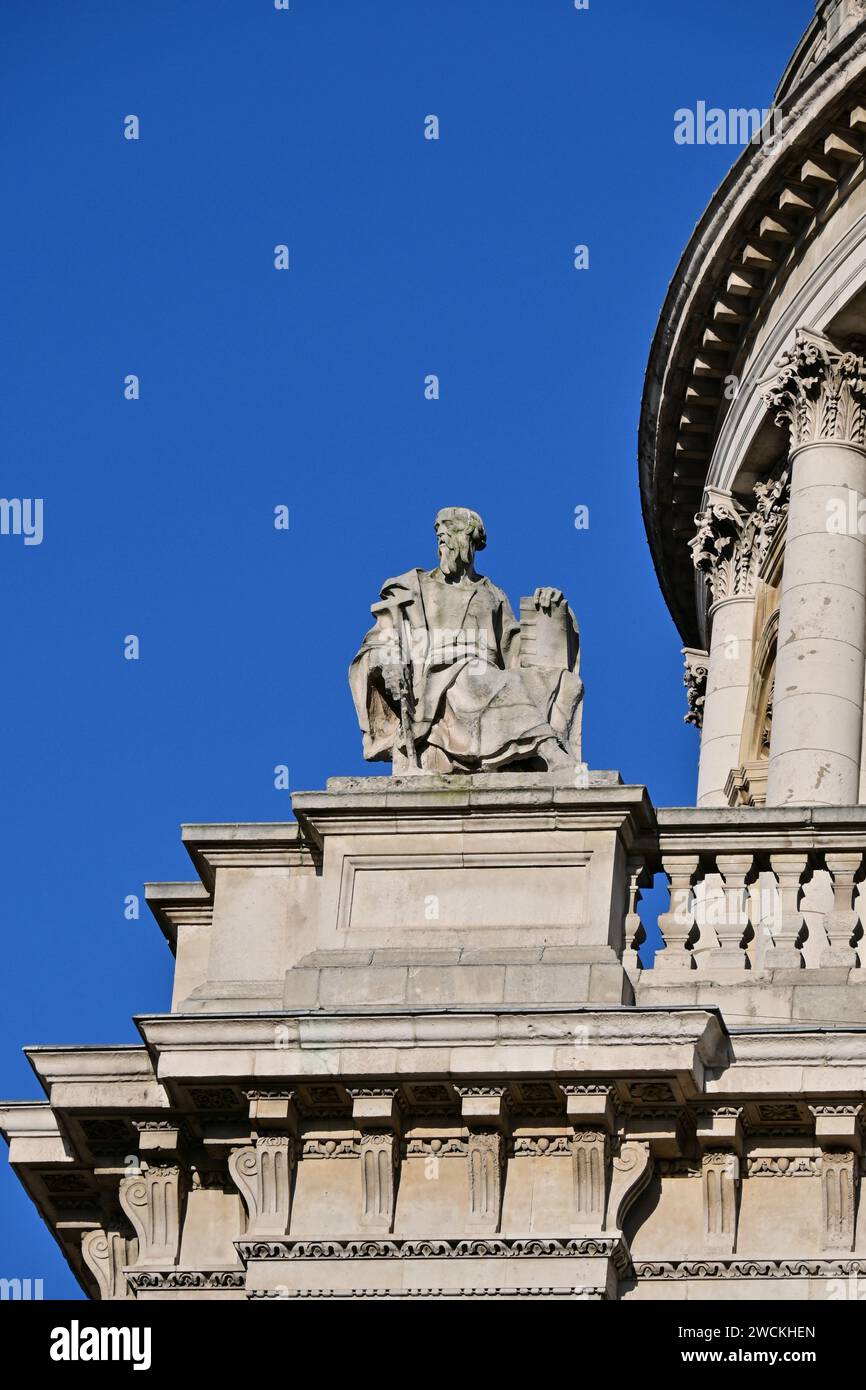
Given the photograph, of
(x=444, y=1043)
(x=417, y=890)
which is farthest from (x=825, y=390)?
(x=444, y=1043)

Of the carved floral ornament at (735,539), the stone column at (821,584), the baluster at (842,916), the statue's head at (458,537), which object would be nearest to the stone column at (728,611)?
the carved floral ornament at (735,539)

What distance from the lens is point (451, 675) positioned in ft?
77.5

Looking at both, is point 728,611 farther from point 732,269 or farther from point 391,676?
point 391,676

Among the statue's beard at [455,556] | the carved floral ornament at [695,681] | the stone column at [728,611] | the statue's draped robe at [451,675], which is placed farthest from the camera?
the carved floral ornament at [695,681]

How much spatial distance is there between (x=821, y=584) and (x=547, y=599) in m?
11.2

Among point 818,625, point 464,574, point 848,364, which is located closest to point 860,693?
point 818,625

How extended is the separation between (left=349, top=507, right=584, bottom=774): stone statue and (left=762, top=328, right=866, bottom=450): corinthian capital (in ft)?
40.2

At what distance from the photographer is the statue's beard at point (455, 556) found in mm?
24438

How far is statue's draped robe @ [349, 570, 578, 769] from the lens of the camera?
23297 mm

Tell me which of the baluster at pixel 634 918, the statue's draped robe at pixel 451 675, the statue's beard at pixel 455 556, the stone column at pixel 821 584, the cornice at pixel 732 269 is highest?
the cornice at pixel 732 269

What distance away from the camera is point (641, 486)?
43531mm

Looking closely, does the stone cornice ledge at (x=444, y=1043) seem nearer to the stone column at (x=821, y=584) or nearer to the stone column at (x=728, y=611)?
the stone column at (x=821, y=584)

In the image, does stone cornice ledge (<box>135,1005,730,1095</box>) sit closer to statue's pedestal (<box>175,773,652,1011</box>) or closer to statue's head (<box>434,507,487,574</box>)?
statue's pedestal (<box>175,773,652,1011</box>)

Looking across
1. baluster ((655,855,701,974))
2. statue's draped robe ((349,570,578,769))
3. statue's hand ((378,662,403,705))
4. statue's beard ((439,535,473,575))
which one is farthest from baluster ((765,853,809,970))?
statue's beard ((439,535,473,575))
